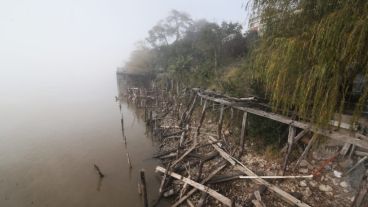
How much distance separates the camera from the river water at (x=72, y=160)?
840 centimetres

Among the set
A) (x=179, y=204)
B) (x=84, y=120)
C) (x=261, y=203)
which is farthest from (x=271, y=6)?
(x=84, y=120)

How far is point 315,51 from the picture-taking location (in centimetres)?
381

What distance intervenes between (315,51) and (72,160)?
41.1ft

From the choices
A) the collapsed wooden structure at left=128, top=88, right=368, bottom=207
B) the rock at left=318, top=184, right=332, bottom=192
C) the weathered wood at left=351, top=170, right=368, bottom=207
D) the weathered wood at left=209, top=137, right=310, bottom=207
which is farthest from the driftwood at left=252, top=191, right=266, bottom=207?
the weathered wood at left=351, top=170, right=368, bottom=207

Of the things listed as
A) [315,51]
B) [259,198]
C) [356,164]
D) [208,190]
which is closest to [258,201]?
[259,198]

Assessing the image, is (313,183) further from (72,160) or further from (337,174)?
(72,160)

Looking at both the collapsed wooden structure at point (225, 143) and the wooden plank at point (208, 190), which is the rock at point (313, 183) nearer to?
the collapsed wooden structure at point (225, 143)

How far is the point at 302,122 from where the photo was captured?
5.75m

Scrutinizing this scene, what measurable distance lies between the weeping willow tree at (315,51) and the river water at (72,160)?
6.39m

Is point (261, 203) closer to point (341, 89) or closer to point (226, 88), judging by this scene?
point (341, 89)

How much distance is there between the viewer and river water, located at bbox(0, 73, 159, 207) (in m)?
8.40

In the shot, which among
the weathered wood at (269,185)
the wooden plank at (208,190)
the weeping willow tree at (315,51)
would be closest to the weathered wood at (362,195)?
the weathered wood at (269,185)

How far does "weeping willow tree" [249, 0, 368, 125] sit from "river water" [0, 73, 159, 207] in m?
6.39

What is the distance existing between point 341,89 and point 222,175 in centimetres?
481
